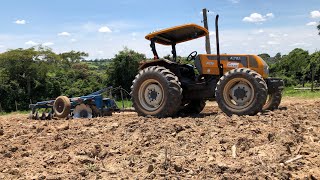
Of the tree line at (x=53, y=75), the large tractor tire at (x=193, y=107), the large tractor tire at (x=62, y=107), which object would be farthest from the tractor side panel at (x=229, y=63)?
the tree line at (x=53, y=75)

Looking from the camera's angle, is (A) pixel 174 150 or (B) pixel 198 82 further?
(B) pixel 198 82

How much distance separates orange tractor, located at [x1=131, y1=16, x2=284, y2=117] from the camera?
7586 mm

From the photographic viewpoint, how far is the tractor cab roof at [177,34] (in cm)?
838

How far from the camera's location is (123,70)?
35.4 meters

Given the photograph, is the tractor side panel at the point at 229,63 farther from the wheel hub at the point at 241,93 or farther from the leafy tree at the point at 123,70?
the leafy tree at the point at 123,70

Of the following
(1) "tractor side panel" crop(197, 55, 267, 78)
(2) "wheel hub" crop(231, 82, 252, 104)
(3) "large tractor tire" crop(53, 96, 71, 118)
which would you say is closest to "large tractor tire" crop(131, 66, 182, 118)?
(1) "tractor side panel" crop(197, 55, 267, 78)

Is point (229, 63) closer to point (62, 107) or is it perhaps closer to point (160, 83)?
point (160, 83)

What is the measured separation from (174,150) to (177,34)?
13.8ft

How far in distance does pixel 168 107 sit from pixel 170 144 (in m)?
2.54

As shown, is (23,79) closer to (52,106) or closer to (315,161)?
(52,106)

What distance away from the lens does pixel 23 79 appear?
124 feet

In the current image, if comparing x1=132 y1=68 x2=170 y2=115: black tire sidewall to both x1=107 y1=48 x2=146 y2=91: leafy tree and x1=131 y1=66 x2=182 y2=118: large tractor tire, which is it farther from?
x1=107 y1=48 x2=146 y2=91: leafy tree

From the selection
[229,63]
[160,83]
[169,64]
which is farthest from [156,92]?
[229,63]

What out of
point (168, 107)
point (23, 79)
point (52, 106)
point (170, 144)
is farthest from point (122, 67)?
point (170, 144)
